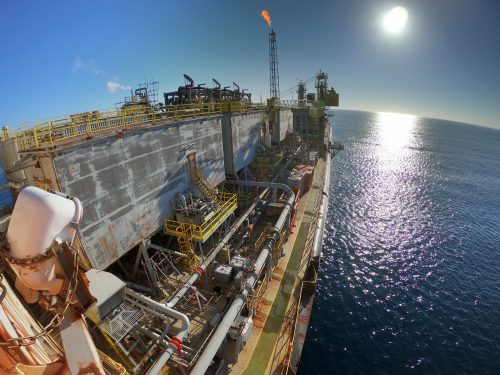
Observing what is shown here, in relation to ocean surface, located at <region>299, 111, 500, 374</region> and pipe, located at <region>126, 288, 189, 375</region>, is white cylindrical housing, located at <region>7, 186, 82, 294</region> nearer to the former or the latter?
pipe, located at <region>126, 288, 189, 375</region>

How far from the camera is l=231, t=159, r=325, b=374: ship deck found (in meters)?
16.7

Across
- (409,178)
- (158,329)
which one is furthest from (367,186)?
(158,329)

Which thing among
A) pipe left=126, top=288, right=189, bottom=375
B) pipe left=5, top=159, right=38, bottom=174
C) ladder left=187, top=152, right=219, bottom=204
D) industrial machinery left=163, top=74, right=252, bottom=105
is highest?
industrial machinery left=163, top=74, right=252, bottom=105

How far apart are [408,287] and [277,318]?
69.3 ft

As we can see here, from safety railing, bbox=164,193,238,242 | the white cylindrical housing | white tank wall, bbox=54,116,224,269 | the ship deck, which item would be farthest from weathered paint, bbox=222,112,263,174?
the white cylindrical housing

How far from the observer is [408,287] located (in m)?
31.5

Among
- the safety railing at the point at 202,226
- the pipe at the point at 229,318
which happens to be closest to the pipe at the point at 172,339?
the pipe at the point at 229,318

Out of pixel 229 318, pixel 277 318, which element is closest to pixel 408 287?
pixel 277 318

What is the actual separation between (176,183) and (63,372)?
18.8m

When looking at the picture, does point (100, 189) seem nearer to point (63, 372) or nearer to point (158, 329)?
point (158, 329)

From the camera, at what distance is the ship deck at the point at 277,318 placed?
54.8ft

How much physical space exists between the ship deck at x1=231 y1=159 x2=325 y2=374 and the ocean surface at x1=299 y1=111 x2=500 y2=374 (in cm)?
581

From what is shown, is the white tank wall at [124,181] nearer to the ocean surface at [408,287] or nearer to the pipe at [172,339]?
the pipe at [172,339]

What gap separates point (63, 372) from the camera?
19.1 ft
